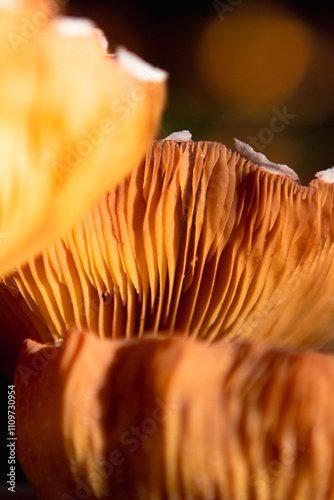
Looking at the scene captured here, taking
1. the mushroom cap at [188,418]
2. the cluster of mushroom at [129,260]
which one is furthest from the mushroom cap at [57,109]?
the mushroom cap at [188,418]

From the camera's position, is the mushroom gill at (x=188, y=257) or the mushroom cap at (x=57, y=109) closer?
the mushroom cap at (x=57, y=109)

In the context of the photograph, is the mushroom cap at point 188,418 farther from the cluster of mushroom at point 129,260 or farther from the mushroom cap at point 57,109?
the mushroom cap at point 57,109

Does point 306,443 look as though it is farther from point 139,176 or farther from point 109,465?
point 139,176

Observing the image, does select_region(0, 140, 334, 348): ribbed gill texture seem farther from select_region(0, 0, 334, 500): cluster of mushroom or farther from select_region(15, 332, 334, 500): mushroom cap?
select_region(15, 332, 334, 500): mushroom cap

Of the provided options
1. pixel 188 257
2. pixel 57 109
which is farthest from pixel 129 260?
pixel 57 109

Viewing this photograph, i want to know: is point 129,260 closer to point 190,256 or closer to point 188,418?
point 190,256

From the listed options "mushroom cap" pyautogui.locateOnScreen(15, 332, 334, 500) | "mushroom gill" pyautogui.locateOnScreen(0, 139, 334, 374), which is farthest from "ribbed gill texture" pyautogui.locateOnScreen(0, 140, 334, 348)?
"mushroom cap" pyautogui.locateOnScreen(15, 332, 334, 500)
